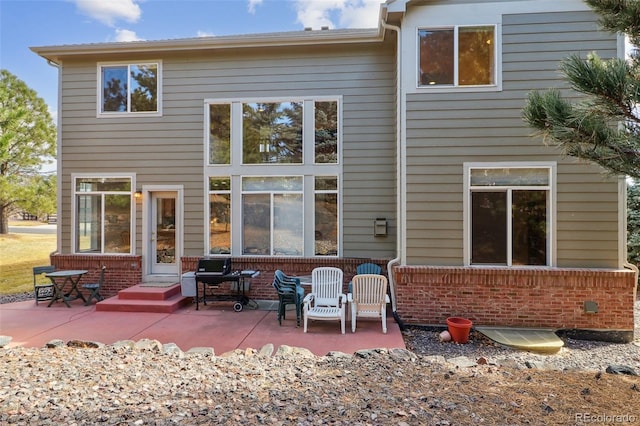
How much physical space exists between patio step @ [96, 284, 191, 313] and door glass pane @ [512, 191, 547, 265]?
Result: 255 inches

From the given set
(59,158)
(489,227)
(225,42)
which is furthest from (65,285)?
(489,227)

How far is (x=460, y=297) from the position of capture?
586 centimetres

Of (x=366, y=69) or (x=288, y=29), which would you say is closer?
(x=366, y=69)

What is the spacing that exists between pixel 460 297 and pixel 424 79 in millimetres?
3961

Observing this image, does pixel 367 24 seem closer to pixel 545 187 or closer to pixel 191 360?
pixel 545 187

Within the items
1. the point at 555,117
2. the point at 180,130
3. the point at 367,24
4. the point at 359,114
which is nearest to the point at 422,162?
the point at 359,114

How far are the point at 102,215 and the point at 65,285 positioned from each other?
1.76 metres

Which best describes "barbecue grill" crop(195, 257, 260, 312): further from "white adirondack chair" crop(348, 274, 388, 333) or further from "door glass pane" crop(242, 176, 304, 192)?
"white adirondack chair" crop(348, 274, 388, 333)

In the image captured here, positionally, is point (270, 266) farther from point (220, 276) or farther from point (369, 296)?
point (369, 296)

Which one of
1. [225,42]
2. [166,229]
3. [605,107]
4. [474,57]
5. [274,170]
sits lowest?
[166,229]

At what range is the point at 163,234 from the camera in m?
7.77

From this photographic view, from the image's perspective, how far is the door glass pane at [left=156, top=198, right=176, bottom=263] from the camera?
25.4 feet

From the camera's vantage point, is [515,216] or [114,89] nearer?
[515,216]

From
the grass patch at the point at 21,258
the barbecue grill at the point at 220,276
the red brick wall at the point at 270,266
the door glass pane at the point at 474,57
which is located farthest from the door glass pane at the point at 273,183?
the grass patch at the point at 21,258
